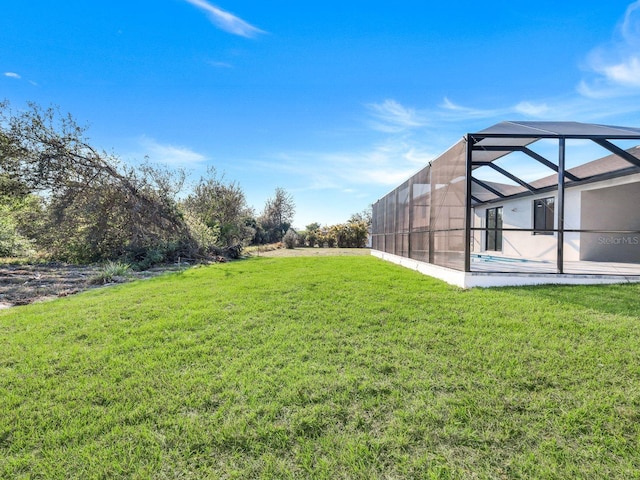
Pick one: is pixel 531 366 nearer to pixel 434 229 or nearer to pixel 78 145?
pixel 434 229

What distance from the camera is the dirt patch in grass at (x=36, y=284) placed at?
6.35 m

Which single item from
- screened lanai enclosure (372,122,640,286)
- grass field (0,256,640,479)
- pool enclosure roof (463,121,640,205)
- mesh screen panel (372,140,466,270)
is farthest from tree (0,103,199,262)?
pool enclosure roof (463,121,640,205)

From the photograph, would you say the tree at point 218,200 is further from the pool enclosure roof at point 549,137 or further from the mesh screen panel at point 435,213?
the pool enclosure roof at point 549,137

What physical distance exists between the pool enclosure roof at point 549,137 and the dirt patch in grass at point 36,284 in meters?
9.38

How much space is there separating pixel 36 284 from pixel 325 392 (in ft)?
29.2

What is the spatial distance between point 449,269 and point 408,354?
161 inches

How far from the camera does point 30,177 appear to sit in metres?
11.1

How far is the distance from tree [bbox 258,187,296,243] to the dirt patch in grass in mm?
21674

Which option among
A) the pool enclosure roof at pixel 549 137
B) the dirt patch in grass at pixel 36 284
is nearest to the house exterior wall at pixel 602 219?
the pool enclosure roof at pixel 549 137

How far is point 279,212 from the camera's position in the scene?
33.5 m

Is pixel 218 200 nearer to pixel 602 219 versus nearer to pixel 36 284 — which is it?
pixel 36 284

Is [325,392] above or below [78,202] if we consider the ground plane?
below

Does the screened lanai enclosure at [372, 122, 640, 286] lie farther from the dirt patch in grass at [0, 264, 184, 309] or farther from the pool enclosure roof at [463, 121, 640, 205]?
the dirt patch in grass at [0, 264, 184, 309]

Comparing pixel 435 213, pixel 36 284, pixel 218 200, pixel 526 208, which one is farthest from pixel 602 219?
pixel 218 200
